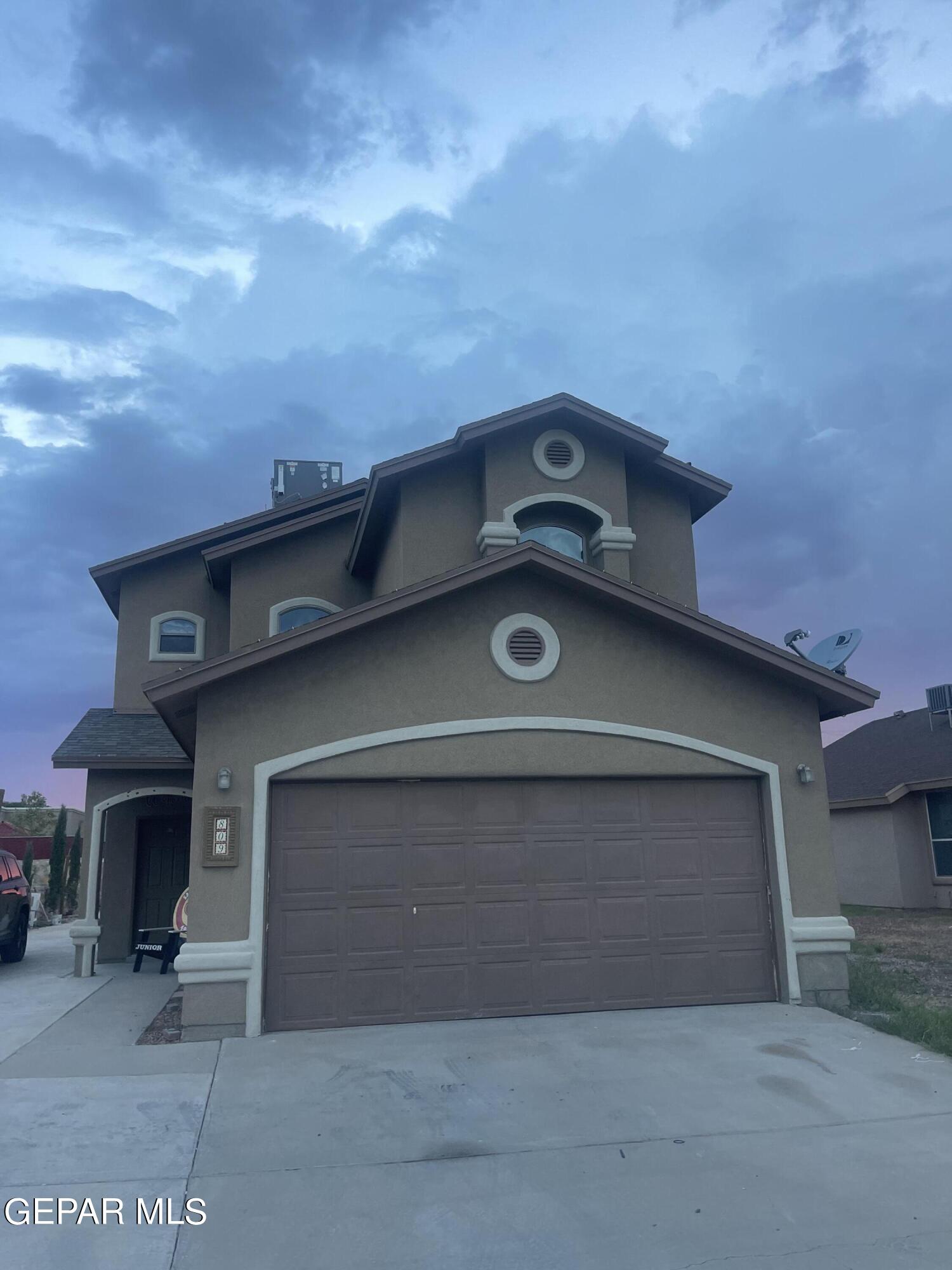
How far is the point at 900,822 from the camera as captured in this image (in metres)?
22.6

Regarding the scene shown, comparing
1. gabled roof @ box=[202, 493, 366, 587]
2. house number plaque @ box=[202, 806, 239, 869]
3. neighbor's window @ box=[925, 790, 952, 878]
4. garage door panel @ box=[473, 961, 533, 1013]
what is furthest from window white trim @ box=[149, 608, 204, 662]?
neighbor's window @ box=[925, 790, 952, 878]

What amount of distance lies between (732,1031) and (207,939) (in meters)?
5.06

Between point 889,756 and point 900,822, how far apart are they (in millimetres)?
2749

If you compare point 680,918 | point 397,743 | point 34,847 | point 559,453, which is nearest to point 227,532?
point 559,453

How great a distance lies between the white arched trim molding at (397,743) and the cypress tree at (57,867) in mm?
18872

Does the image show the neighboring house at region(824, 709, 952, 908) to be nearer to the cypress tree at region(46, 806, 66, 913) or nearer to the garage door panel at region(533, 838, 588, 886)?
the garage door panel at region(533, 838, 588, 886)

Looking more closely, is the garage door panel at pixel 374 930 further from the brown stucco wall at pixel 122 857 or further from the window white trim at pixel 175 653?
the window white trim at pixel 175 653

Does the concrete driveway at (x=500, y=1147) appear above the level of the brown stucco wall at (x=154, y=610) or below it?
below

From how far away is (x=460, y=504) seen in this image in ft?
46.5

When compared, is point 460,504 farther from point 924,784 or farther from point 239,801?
point 924,784

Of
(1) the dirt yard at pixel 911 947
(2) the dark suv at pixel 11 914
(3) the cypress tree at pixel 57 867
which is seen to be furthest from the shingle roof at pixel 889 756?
(3) the cypress tree at pixel 57 867

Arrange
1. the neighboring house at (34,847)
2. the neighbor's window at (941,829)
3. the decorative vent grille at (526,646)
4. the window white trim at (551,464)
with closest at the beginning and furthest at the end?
the decorative vent grille at (526,646) → the window white trim at (551,464) → the neighbor's window at (941,829) → the neighboring house at (34,847)

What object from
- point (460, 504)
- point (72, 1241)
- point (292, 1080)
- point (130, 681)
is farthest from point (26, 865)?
point (72, 1241)

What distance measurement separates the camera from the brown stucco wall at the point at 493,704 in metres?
9.62
